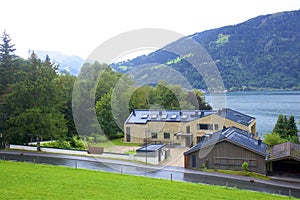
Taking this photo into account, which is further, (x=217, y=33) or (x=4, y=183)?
(x=217, y=33)

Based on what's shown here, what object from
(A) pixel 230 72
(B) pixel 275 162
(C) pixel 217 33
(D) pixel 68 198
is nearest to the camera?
(D) pixel 68 198

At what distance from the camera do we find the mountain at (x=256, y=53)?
120m

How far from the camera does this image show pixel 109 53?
66.8 ft

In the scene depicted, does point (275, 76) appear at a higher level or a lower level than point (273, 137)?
higher

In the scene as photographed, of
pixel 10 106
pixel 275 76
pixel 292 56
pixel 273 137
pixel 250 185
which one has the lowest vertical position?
pixel 250 185

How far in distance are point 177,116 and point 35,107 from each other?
14.3 metres

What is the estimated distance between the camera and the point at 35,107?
1117 inches

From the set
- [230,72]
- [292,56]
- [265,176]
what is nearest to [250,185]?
[265,176]

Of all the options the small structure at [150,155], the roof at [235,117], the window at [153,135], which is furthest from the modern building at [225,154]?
the window at [153,135]

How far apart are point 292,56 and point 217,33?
36272 millimetres

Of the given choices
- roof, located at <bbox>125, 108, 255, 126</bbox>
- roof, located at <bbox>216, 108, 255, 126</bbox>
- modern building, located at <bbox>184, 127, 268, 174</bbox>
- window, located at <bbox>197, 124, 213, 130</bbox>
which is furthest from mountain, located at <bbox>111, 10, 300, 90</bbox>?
modern building, located at <bbox>184, 127, 268, 174</bbox>

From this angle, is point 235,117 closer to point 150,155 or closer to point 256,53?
point 150,155

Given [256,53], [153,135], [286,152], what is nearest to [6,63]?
[153,135]

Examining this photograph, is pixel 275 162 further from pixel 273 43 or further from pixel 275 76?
pixel 273 43
